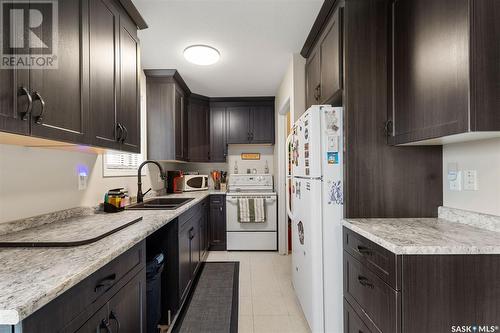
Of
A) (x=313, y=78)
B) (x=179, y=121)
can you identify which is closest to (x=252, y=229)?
(x=179, y=121)

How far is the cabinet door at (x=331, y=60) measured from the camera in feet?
5.55

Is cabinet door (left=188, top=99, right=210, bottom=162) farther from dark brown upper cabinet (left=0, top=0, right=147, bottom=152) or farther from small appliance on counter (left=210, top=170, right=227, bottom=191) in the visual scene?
dark brown upper cabinet (left=0, top=0, right=147, bottom=152)

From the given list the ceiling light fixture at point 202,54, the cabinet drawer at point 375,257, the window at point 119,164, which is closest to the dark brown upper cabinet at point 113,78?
the window at point 119,164

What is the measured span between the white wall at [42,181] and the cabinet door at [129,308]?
27.7 inches

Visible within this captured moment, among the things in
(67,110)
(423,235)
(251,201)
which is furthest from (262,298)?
(67,110)

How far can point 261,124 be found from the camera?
4082 millimetres

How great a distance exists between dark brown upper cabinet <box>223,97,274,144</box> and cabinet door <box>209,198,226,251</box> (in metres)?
1.21

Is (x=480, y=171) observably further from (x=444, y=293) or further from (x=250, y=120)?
(x=250, y=120)

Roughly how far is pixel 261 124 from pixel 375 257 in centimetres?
314

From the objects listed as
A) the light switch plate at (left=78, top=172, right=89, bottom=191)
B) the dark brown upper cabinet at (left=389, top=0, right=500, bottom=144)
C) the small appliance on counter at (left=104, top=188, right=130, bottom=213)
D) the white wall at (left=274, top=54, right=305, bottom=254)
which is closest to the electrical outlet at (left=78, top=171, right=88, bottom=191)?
the light switch plate at (left=78, top=172, right=89, bottom=191)

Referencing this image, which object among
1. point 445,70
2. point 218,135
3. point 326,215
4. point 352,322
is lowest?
point 352,322

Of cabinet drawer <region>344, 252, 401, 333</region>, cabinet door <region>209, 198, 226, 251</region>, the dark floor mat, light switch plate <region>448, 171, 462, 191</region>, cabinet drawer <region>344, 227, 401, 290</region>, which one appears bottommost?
the dark floor mat

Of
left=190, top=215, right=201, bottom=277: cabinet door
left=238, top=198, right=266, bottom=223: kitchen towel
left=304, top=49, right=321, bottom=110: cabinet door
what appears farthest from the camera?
left=238, top=198, right=266, bottom=223: kitchen towel

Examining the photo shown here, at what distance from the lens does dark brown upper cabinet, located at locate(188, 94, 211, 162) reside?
3.89 metres
